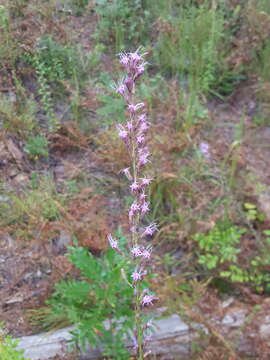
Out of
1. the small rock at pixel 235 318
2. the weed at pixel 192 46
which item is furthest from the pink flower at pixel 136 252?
the weed at pixel 192 46

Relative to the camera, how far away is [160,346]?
2746 millimetres

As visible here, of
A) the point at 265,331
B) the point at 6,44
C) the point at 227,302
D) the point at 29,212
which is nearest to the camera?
the point at 265,331

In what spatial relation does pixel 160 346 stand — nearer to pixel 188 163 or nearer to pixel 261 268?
pixel 261 268

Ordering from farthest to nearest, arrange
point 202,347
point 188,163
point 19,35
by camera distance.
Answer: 1. point 19,35
2. point 188,163
3. point 202,347

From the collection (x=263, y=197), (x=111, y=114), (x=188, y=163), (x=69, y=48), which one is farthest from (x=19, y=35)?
(x=263, y=197)

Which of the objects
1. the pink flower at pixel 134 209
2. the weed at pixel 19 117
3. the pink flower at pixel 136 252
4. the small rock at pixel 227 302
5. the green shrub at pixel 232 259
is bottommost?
the small rock at pixel 227 302

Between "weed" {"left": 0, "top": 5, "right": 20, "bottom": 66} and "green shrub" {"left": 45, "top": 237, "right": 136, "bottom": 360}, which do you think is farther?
"weed" {"left": 0, "top": 5, "right": 20, "bottom": 66}

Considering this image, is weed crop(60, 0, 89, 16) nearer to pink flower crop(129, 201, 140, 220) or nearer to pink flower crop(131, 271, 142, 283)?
pink flower crop(129, 201, 140, 220)

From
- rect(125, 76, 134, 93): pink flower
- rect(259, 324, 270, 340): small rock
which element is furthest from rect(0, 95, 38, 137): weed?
rect(259, 324, 270, 340): small rock

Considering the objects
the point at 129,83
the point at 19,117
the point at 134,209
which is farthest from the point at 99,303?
the point at 19,117

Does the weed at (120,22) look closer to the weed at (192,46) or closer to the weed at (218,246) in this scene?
the weed at (192,46)

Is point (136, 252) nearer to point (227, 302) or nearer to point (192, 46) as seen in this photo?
point (227, 302)

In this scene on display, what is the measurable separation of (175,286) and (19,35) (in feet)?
8.55

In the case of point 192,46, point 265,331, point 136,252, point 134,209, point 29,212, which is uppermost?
point 192,46
